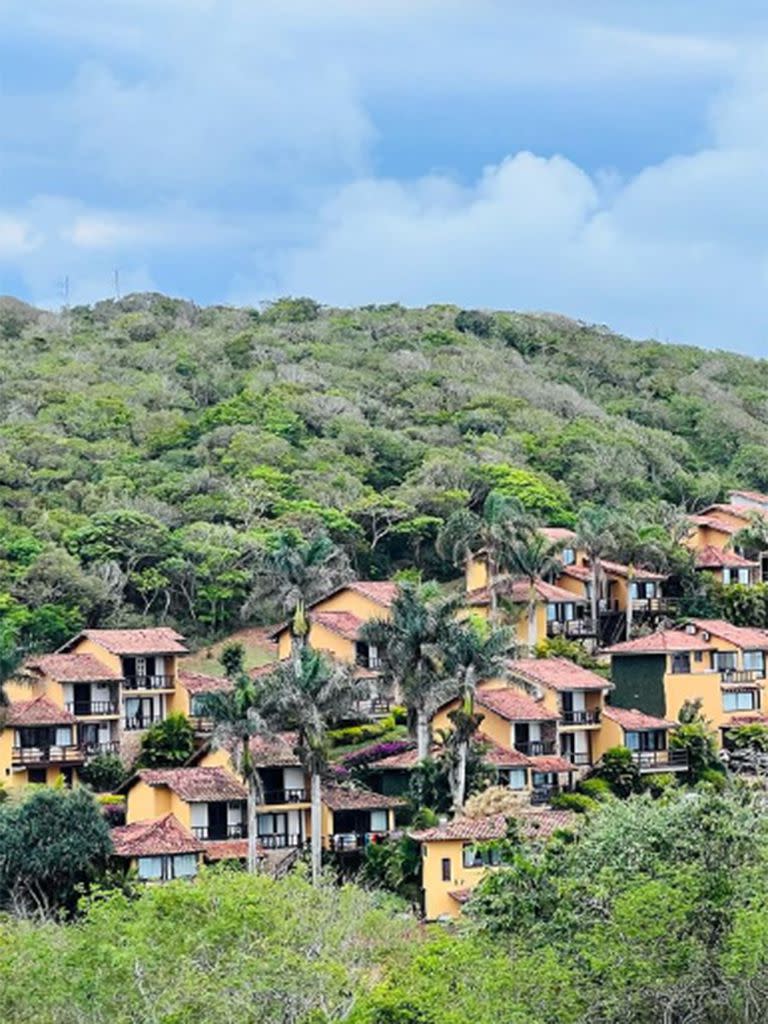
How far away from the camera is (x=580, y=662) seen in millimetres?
82375

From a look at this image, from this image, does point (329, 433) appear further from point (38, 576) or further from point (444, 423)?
point (38, 576)

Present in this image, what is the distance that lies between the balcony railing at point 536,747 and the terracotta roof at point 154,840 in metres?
13.9

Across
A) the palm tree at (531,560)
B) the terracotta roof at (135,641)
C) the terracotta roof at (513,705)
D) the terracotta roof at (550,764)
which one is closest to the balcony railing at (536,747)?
the terracotta roof at (550,764)

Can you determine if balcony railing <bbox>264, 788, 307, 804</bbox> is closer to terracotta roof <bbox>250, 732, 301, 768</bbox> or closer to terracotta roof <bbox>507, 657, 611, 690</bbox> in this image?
terracotta roof <bbox>250, 732, 301, 768</bbox>

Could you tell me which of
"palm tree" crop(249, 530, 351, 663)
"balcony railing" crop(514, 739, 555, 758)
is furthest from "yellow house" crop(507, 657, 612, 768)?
"palm tree" crop(249, 530, 351, 663)

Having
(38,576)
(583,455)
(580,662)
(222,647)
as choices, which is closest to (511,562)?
(580,662)

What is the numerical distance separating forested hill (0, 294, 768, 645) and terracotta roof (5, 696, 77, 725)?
2.94m

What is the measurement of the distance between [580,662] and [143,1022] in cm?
4410

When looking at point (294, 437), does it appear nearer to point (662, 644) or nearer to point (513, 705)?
point (662, 644)

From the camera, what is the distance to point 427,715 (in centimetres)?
6794

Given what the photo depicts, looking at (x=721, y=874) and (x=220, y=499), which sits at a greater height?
(x=220, y=499)

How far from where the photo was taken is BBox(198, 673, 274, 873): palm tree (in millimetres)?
61406

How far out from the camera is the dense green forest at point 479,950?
1559 inches

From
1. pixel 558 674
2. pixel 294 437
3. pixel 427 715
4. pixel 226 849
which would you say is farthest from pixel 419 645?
pixel 294 437
